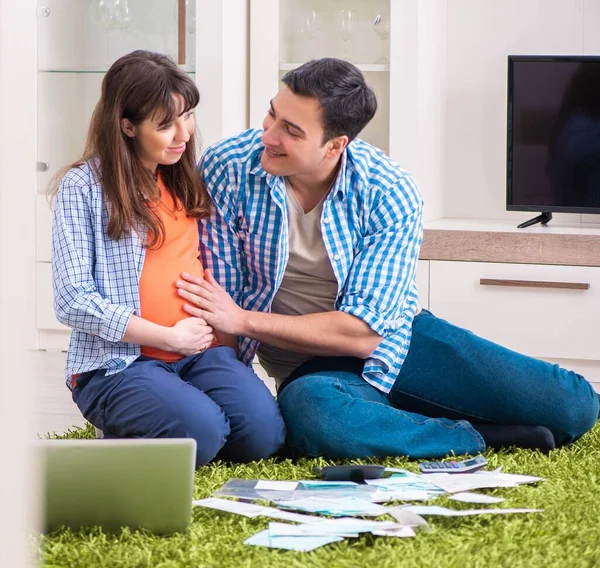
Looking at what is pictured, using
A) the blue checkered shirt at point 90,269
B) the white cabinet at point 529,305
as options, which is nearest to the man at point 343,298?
the blue checkered shirt at point 90,269

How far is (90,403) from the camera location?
1861 mm

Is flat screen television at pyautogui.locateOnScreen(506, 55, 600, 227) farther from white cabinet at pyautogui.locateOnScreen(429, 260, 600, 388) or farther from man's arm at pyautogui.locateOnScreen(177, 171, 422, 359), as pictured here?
man's arm at pyautogui.locateOnScreen(177, 171, 422, 359)

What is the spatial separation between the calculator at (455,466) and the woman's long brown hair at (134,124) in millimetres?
674

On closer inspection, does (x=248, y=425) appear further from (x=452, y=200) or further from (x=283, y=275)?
(x=452, y=200)

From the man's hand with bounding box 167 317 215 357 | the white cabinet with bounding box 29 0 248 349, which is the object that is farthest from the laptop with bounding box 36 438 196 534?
the white cabinet with bounding box 29 0 248 349

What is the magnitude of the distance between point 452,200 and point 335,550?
2474 mm

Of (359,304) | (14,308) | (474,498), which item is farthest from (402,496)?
(14,308)

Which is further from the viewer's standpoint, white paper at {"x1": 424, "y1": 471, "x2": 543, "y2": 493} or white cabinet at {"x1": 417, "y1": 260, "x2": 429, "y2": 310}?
white cabinet at {"x1": 417, "y1": 260, "x2": 429, "y2": 310}

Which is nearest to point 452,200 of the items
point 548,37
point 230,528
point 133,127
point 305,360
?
point 548,37

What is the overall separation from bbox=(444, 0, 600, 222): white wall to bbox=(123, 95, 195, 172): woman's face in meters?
1.87

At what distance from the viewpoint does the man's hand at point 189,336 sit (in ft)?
6.09

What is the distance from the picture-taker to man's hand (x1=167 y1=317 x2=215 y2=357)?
1.86 m

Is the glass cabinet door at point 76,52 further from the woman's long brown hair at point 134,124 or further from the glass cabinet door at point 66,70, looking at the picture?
the woman's long brown hair at point 134,124

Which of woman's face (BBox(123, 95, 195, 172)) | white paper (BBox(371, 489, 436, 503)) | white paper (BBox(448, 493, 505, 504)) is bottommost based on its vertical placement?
white paper (BBox(371, 489, 436, 503))
